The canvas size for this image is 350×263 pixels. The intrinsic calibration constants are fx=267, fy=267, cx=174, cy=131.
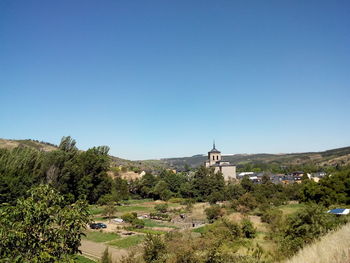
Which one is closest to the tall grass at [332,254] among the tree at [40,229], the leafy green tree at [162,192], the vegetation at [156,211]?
the vegetation at [156,211]

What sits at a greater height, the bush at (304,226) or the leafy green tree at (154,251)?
the bush at (304,226)

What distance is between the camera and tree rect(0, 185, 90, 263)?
520 centimetres

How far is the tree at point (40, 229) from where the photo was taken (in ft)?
17.0

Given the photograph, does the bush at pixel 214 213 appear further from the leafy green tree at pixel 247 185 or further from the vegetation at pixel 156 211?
the leafy green tree at pixel 247 185

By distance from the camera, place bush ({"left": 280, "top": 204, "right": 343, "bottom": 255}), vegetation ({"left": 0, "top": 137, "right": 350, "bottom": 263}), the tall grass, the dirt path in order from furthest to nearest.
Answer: the dirt path < bush ({"left": 280, "top": 204, "right": 343, "bottom": 255}) < vegetation ({"left": 0, "top": 137, "right": 350, "bottom": 263}) < the tall grass

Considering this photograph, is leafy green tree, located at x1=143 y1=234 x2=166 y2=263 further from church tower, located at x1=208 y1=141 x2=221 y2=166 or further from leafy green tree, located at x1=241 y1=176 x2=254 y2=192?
church tower, located at x1=208 y1=141 x2=221 y2=166

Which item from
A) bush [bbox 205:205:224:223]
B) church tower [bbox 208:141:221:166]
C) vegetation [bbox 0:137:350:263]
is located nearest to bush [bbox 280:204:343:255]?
vegetation [bbox 0:137:350:263]

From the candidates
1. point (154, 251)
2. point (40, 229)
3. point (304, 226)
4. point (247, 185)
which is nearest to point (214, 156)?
point (247, 185)

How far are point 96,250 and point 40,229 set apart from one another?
20001mm

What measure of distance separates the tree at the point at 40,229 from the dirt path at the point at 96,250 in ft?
53.0

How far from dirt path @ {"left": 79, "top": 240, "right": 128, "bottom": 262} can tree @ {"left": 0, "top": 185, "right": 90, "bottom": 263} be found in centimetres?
1616

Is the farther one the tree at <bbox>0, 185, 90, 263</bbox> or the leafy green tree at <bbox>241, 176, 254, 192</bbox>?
the leafy green tree at <bbox>241, 176, 254, 192</bbox>

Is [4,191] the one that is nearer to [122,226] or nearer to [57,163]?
[57,163]

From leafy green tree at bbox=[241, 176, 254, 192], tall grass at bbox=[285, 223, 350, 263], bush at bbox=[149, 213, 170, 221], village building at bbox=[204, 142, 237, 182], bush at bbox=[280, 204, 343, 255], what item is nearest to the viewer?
tall grass at bbox=[285, 223, 350, 263]
